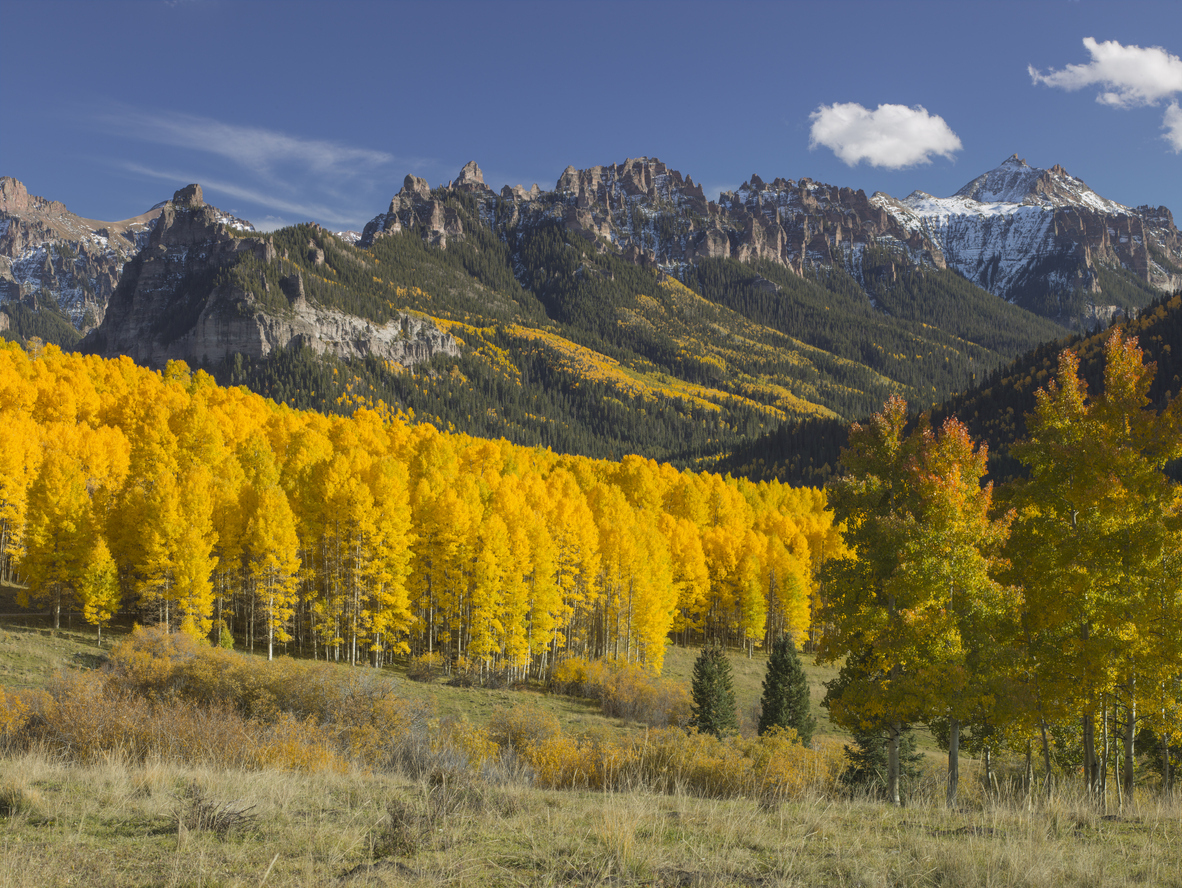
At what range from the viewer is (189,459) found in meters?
50.0

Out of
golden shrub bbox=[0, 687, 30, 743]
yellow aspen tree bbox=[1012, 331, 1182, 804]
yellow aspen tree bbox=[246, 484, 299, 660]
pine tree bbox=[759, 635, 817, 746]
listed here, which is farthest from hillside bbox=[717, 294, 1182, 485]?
golden shrub bbox=[0, 687, 30, 743]

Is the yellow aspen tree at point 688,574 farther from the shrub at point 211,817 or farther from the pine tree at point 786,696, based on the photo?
the shrub at point 211,817

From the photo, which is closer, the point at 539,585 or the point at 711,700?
the point at 711,700

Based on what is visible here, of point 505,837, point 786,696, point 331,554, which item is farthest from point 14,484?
point 505,837

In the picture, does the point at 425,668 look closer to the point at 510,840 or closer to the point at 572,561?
the point at 572,561

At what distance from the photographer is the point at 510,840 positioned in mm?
6625

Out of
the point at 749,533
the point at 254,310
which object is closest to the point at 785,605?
the point at 749,533

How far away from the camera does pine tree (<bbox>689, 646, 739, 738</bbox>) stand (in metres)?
31.7

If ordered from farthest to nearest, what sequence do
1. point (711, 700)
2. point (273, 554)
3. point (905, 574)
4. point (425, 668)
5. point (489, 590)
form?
1. point (425, 668)
2. point (489, 590)
3. point (273, 554)
4. point (711, 700)
5. point (905, 574)

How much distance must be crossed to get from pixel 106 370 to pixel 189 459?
53.8m

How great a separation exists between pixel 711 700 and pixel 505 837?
27862 mm

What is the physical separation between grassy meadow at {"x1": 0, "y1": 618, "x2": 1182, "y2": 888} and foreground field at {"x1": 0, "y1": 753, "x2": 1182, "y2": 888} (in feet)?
0.08

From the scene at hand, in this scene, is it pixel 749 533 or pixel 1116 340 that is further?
pixel 749 533

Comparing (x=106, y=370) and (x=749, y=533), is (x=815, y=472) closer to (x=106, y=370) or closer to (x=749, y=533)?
(x=749, y=533)
